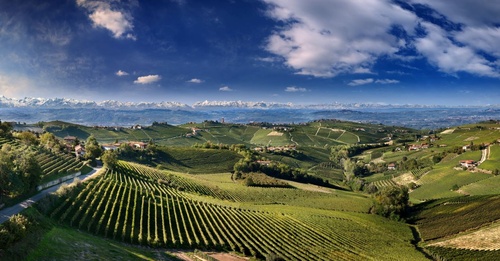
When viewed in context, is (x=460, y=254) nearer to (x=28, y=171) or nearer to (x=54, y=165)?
(x=28, y=171)

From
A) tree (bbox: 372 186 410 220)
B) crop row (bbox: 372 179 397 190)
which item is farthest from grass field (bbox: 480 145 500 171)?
tree (bbox: 372 186 410 220)

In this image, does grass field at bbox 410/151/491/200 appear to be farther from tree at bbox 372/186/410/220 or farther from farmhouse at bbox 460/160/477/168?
tree at bbox 372/186/410/220

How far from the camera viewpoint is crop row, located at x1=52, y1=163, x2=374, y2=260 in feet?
167

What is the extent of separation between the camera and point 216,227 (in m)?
65.4

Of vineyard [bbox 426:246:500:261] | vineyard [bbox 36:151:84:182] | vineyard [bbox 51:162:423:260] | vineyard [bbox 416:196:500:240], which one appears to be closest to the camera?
vineyard [bbox 51:162:423:260]

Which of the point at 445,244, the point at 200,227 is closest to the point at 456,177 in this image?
the point at 445,244

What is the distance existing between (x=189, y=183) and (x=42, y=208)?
70589mm

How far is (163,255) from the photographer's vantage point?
149ft

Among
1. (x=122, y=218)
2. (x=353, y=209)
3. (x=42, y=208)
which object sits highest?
(x=42, y=208)

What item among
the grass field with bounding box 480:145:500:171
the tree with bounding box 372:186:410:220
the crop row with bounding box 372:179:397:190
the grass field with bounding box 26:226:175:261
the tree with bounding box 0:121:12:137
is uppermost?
the tree with bounding box 0:121:12:137

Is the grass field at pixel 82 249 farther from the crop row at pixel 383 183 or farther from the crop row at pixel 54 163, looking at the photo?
the crop row at pixel 383 183

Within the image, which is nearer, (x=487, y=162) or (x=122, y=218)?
(x=122, y=218)

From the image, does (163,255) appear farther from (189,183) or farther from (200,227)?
(189,183)

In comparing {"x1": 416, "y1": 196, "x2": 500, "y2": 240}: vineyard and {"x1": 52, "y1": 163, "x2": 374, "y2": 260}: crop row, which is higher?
{"x1": 52, "y1": 163, "x2": 374, "y2": 260}: crop row
